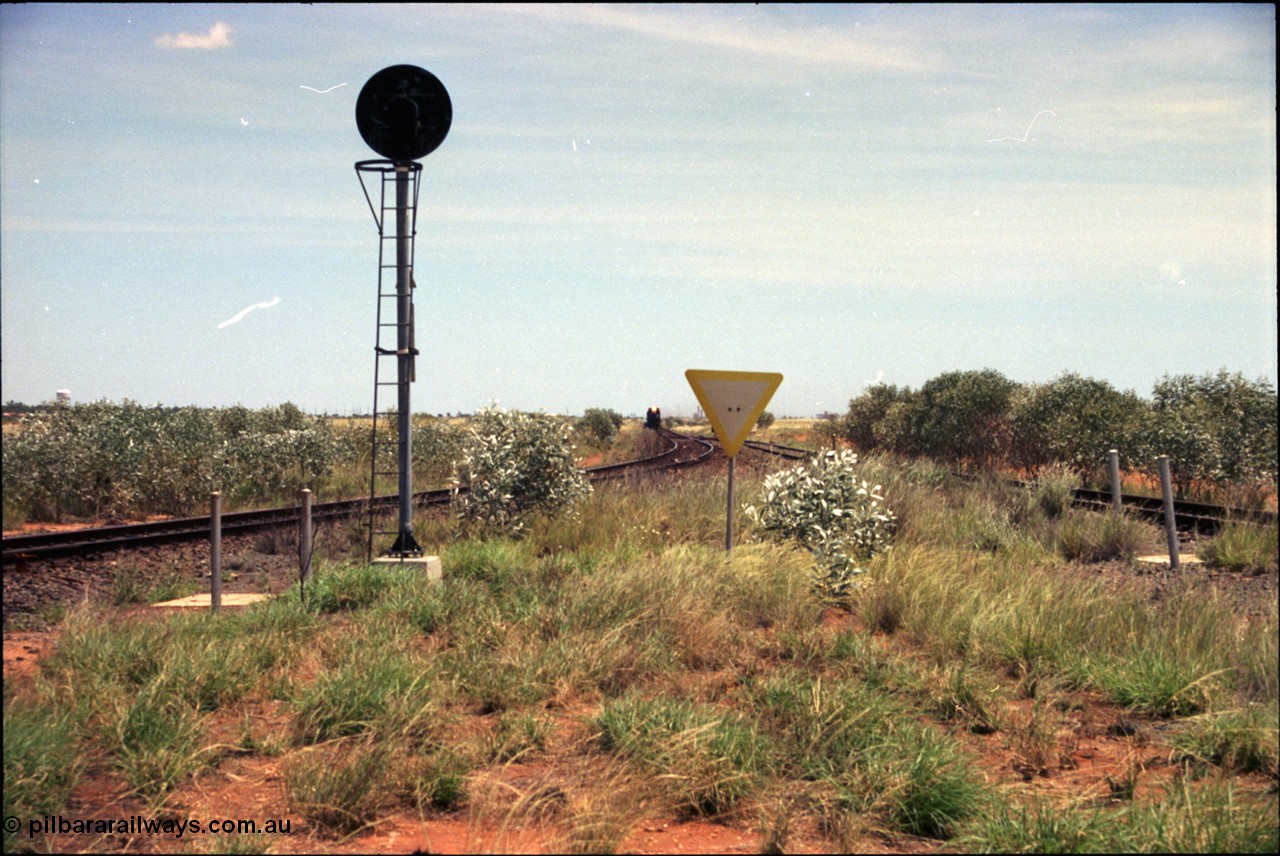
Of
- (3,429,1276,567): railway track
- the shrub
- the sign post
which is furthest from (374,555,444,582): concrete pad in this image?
the shrub

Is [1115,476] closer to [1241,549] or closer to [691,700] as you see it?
[1241,549]

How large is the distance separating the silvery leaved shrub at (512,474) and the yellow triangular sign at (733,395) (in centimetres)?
402

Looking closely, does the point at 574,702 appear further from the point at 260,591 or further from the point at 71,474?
the point at 71,474

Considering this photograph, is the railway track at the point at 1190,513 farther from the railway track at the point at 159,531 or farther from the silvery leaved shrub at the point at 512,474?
the railway track at the point at 159,531

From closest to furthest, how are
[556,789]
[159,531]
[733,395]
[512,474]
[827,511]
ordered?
[556,789], [733,395], [827,511], [512,474], [159,531]

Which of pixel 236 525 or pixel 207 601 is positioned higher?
pixel 236 525

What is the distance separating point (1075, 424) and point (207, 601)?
1994 cm

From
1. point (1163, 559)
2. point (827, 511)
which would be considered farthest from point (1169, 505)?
point (827, 511)

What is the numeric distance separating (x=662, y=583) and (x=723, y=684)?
213 centimetres

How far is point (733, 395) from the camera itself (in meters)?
11.1

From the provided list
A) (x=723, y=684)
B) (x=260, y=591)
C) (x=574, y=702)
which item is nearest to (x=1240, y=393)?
(x=723, y=684)

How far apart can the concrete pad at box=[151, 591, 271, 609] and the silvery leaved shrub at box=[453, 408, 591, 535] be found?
3506mm

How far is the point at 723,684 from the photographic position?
719 cm

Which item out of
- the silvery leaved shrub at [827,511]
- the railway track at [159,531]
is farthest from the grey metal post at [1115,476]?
the railway track at [159,531]
